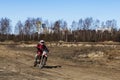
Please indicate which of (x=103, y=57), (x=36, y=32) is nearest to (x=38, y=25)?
(x=36, y=32)

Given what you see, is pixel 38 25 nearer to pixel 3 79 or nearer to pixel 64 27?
pixel 64 27

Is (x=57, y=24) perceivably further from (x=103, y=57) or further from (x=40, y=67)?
(x=40, y=67)

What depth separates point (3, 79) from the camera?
17609 mm

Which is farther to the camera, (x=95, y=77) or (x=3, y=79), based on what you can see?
(x=95, y=77)

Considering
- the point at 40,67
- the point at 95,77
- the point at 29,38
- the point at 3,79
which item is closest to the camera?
the point at 3,79

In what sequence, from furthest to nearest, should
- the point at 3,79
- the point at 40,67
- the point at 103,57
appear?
the point at 103,57, the point at 40,67, the point at 3,79

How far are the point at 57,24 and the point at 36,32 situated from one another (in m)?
11.0

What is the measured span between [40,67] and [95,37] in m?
119

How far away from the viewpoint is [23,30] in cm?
14512

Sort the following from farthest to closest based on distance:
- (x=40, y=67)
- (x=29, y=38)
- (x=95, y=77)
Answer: (x=29, y=38), (x=40, y=67), (x=95, y=77)

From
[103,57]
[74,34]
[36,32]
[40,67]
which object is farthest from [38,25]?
[40,67]

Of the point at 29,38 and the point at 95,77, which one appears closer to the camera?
the point at 95,77

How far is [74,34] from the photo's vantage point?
147 m

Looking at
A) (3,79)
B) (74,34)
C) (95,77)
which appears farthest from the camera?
(74,34)
